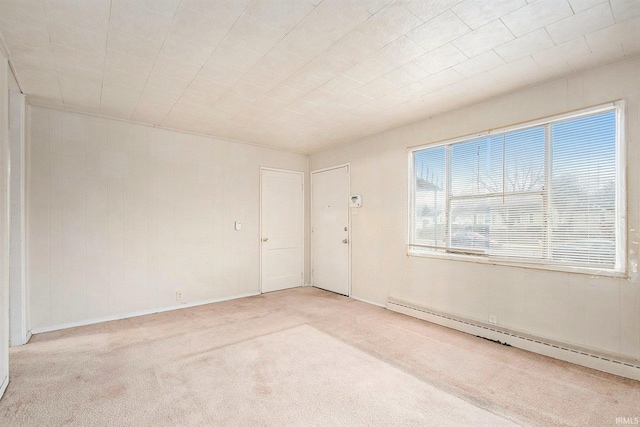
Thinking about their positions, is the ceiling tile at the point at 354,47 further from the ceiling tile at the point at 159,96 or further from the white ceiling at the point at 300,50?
the ceiling tile at the point at 159,96

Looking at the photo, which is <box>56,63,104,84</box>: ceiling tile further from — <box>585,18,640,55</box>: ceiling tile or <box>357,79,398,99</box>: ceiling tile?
<box>585,18,640,55</box>: ceiling tile

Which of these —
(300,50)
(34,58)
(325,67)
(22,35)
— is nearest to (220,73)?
(300,50)

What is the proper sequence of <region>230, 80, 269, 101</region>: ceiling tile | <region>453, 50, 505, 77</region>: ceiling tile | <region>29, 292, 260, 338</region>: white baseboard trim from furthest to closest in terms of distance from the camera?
1. <region>29, 292, 260, 338</region>: white baseboard trim
2. <region>230, 80, 269, 101</region>: ceiling tile
3. <region>453, 50, 505, 77</region>: ceiling tile

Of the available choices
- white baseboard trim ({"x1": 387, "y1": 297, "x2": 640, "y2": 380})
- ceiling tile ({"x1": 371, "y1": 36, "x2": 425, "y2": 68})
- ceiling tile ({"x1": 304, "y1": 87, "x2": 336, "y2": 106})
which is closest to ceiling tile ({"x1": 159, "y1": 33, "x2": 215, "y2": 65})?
ceiling tile ({"x1": 304, "y1": 87, "x2": 336, "y2": 106})

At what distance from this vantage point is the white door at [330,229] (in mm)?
5156

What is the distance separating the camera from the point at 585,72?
268cm

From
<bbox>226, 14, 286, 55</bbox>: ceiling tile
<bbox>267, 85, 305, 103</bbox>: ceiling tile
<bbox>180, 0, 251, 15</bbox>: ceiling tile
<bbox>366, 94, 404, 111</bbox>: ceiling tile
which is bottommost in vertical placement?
<bbox>366, 94, 404, 111</bbox>: ceiling tile

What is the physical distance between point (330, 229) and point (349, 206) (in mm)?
652

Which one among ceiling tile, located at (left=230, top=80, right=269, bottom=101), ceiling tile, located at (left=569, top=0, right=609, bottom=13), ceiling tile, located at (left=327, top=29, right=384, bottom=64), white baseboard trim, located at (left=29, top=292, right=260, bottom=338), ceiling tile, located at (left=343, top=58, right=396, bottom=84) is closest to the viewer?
ceiling tile, located at (left=569, top=0, right=609, bottom=13)

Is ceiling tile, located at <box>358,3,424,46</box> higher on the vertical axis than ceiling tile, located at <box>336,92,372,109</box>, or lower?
higher

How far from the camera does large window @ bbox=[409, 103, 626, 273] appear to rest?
2.60 meters

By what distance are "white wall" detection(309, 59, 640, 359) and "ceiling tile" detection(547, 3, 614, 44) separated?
782 mm

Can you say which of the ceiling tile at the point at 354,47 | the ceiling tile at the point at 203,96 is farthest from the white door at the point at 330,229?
the ceiling tile at the point at 354,47

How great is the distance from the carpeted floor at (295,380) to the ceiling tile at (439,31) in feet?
8.72
